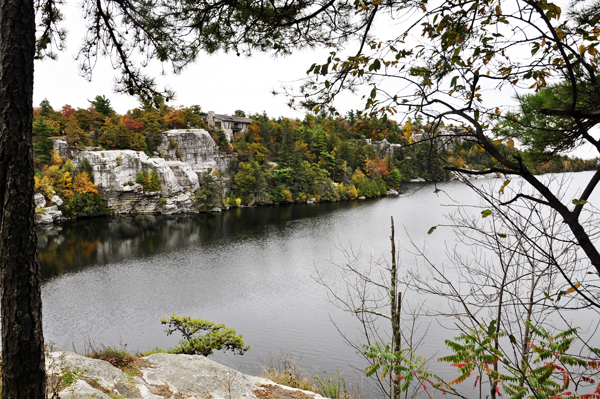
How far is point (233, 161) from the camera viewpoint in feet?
139

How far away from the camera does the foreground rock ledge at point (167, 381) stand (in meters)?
4.71

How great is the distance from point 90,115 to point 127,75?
39.3 meters

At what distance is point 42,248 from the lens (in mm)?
21438

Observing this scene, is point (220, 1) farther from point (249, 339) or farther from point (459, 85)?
point (249, 339)

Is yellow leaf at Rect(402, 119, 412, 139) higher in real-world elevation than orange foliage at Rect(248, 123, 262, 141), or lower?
lower

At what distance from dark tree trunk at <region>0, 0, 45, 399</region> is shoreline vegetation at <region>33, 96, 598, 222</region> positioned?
2548cm

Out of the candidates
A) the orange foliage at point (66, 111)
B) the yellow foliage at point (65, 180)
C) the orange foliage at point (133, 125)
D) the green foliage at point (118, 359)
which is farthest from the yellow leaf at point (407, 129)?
the orange foliage at point (66, 111)

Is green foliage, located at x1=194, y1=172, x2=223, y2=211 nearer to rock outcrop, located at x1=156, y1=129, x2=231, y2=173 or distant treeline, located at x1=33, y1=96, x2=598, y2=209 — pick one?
distant treeline, located at x1=33, y1=96, x2=598, y2=209

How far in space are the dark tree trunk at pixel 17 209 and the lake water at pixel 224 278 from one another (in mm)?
4379

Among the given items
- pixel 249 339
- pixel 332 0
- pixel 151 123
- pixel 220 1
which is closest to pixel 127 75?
pixel 220 1

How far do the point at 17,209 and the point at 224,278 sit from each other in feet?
46.0

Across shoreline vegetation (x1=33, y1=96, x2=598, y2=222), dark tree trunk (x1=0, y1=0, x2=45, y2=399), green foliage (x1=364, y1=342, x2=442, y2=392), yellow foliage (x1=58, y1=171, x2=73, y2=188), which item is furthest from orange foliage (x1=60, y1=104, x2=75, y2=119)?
green foliage (x1=364, y1=342, x2=442, y2=392)

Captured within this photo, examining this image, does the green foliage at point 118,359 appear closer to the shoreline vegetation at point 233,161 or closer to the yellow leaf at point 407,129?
the yellow leaf at point 407,129

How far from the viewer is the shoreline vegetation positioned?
31.7 meters
